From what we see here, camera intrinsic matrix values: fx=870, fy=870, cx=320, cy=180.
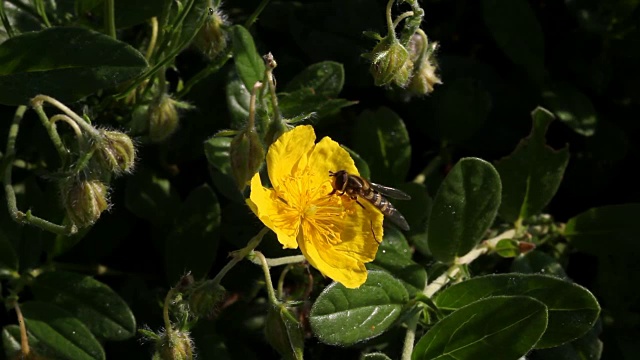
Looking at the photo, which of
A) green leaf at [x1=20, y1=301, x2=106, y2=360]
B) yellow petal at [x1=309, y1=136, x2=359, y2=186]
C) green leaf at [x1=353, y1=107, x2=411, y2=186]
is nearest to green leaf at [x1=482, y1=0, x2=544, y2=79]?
green leaf at [x1=353, y1=107, x2=411, y2=186]

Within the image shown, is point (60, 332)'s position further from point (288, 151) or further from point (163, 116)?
point (288, 151)

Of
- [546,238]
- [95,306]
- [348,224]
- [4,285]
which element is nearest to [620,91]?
[546,238]

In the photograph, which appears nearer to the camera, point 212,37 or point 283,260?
point 283,260

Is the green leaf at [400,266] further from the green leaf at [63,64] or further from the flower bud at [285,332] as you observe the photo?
the green leaf at [63,64]

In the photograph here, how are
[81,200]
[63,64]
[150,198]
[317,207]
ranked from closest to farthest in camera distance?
[81,200]
[63,64]
[317,207]
[150,198]

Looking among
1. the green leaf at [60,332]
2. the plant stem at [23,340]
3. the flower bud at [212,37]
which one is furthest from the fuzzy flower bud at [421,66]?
the plant stem at [23,340]

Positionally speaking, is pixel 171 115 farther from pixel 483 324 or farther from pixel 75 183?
pixel 483 324

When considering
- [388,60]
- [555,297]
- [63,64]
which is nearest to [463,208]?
[555,297]

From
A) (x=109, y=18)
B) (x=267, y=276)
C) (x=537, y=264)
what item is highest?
(x=109, y=18)
